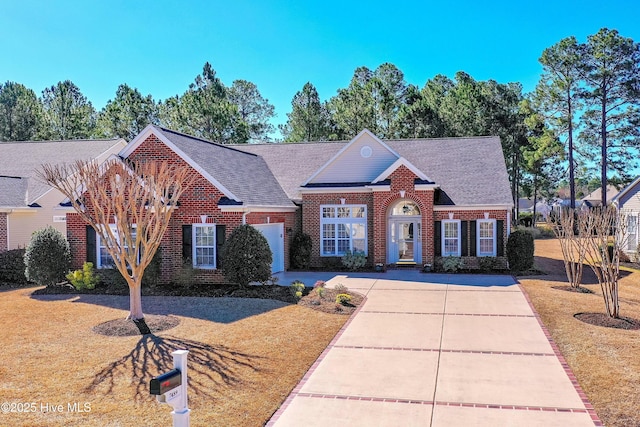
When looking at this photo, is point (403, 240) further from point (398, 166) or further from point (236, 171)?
point (236, 171)

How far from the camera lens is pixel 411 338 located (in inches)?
421

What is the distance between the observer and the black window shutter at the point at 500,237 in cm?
2156

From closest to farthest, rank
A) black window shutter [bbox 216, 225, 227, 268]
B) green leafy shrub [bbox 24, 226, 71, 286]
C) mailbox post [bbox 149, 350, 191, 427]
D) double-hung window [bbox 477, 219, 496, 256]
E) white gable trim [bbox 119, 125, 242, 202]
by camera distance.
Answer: mailbox post [bbox 149, 350, 191, 427]
green leafy shrub [bbox 24, 226, 71, 286]
white gable trim [bbox 119, 125, 242, 202]
black window shutter [bbox 216, 225, 227, 268]
double-hung window [bbox 477, 219, 496, 256]

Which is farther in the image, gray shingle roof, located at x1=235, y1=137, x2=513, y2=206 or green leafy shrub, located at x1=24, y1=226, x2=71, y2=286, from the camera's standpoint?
gray shingle roof, located at x1=235, y1=137, x2=513, y2=206

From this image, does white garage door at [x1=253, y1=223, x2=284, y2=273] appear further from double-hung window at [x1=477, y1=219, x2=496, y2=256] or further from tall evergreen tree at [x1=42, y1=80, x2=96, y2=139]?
tall evergreen tree at [x1=42, y1=80, x2=96, y2=139]

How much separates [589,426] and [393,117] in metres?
43.9

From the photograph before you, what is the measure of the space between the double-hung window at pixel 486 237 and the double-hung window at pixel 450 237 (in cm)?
86

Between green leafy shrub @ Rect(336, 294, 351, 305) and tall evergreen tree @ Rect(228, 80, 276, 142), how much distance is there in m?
44.7

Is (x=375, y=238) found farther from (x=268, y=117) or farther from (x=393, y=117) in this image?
(x=268, y=117)

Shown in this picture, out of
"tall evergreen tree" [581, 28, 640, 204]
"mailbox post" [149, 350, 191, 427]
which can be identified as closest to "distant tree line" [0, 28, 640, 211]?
"tall evergreen tree" [581, 28, 640, 204]

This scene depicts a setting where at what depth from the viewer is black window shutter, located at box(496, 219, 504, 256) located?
2156cm

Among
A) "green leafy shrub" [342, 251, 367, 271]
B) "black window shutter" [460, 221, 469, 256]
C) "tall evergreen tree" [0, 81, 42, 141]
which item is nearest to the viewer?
"black window shutter" [460, 221, 469, 256]

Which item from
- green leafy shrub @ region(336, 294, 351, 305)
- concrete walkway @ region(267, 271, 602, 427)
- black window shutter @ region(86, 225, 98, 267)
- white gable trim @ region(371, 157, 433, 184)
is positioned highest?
white gable trim @ region(371, 157, 433, 184)

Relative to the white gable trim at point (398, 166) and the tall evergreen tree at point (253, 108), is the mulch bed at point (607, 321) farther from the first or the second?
the tall evergreen tree at point (253, 108)
